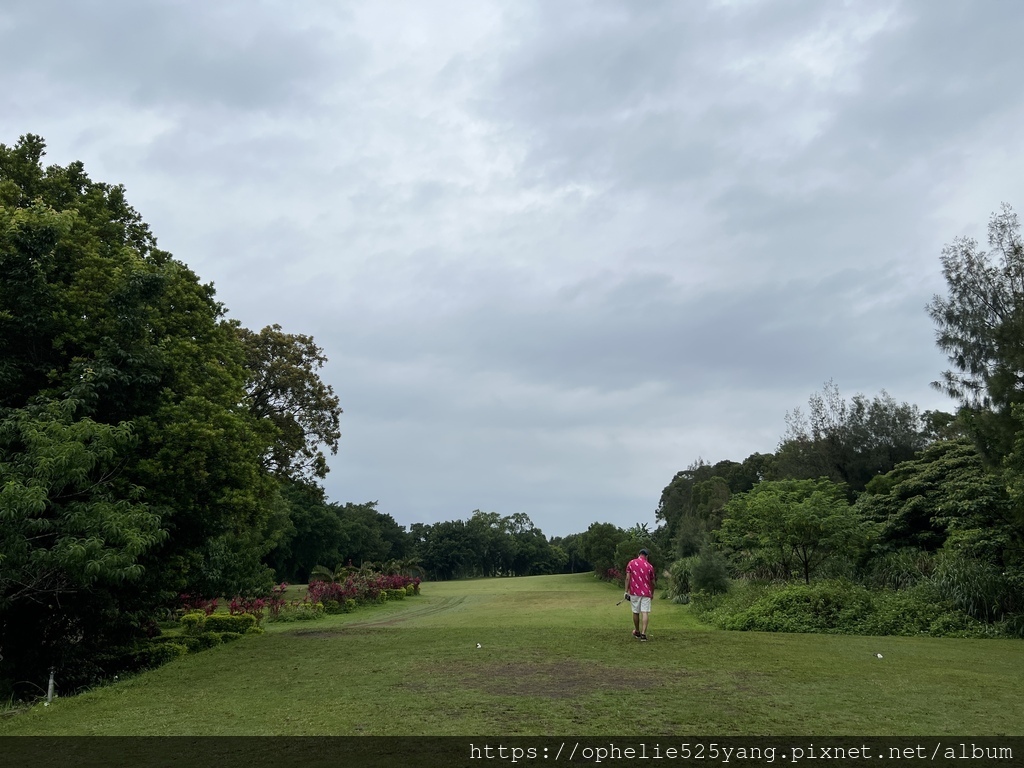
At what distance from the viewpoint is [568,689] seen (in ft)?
27.6

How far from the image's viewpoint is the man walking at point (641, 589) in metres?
12.9

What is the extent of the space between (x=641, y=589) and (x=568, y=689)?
484 cm

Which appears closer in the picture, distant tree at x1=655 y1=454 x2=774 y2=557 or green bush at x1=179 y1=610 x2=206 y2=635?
green bush at x1=179 y1=610 x2=206 y2=635

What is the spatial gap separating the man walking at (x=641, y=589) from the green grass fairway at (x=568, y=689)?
0.35 m

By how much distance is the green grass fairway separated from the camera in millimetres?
6777

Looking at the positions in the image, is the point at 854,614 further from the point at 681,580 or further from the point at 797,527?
the point at 681,580

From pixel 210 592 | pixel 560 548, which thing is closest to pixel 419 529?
pixel 560 548

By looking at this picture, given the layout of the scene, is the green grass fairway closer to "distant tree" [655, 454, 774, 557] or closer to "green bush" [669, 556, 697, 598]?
"green bush" [669, 556, 697, 598]

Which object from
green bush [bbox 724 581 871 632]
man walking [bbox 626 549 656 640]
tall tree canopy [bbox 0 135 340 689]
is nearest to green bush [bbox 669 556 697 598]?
green bush [bbox 724 581 871 632]

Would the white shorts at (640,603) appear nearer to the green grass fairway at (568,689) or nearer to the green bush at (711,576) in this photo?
the green grass fairway at (568,689)

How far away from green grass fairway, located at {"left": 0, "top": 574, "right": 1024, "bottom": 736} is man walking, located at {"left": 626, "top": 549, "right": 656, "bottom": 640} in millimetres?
354

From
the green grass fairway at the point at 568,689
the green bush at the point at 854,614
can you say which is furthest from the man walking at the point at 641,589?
the green bush at the point at 854,614
